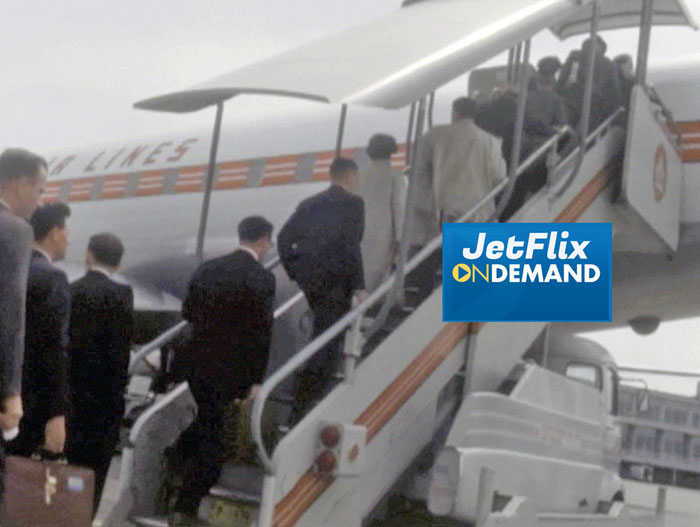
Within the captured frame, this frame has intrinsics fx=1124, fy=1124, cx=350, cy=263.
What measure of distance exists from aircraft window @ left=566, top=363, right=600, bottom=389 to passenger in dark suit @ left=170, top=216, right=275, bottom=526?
4.71 m

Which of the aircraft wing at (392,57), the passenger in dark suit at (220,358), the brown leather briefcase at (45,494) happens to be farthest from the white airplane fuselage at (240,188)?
the brown leather briefcase at (45,494)

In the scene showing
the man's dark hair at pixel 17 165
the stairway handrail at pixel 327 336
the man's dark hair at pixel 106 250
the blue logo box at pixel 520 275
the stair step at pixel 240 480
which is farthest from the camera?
the blue logo box at pixel 520 275

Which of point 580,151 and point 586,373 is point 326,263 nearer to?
point 580,151

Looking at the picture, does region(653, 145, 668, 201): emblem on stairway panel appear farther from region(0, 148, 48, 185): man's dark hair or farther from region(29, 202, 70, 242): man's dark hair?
region(0, 148, 48, 185): man's dark hair

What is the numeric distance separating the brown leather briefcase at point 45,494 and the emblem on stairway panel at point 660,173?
4299 millimetres

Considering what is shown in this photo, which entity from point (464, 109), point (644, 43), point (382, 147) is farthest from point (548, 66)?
point (382, 147)

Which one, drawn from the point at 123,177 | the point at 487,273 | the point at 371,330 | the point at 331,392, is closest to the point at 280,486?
the point at 331,392

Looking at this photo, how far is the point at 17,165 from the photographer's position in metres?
3.67

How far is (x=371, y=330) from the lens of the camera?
5.12 m

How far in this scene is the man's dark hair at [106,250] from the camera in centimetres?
516

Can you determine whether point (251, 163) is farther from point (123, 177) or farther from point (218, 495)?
point (218, 495)

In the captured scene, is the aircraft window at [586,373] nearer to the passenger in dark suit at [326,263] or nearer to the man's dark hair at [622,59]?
the man's dark hair at [622,59]

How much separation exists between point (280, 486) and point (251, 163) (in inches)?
322

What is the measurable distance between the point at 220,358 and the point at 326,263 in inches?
27.6
